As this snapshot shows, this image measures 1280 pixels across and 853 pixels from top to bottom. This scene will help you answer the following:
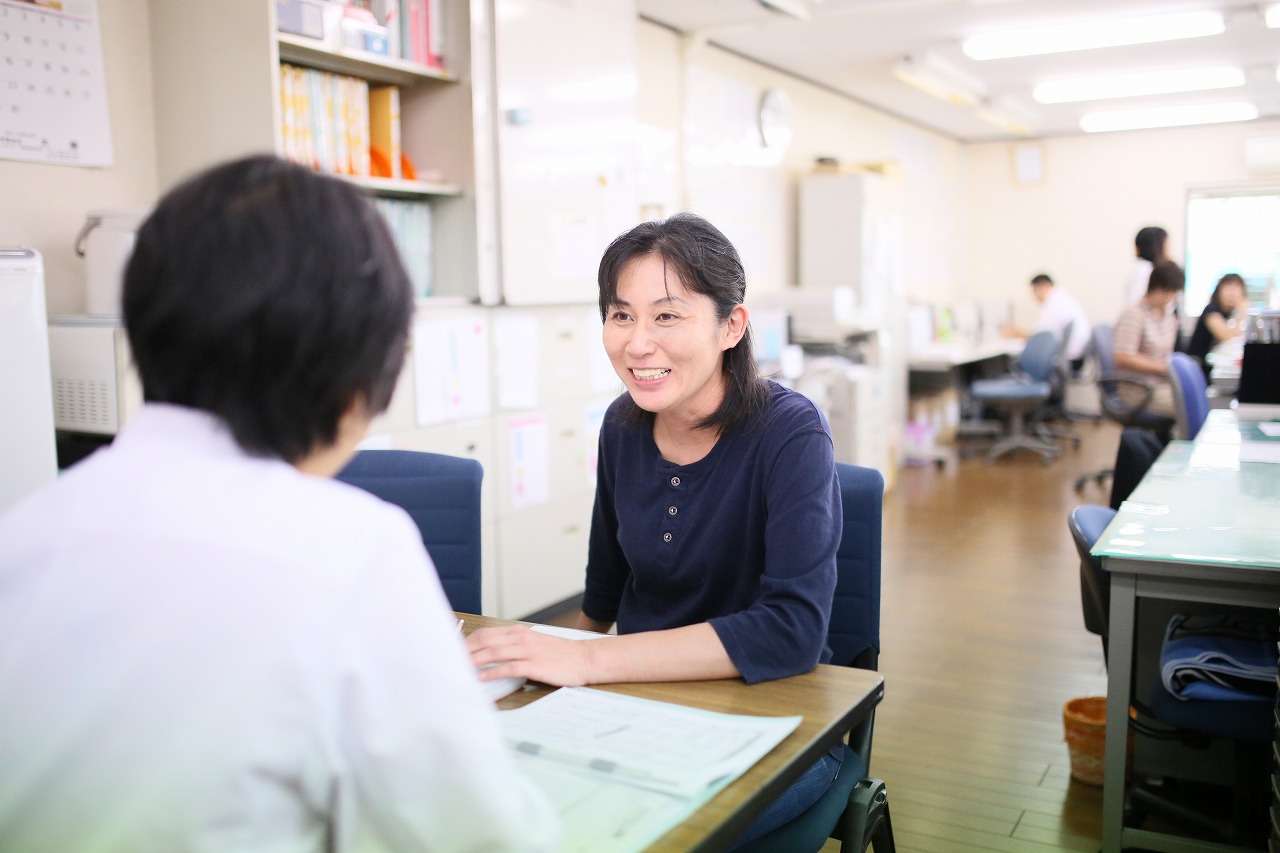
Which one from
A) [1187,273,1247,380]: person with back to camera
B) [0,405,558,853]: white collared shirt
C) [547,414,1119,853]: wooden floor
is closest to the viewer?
[0,405,558,853]: white collared shirt

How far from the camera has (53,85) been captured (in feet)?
9.57

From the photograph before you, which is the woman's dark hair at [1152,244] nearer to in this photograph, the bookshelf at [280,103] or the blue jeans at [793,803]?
the bookshelf at [280,103]

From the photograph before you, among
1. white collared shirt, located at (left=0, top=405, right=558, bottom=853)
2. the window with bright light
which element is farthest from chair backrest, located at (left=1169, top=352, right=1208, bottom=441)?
the window with bright light

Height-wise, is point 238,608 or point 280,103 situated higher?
point 280,103

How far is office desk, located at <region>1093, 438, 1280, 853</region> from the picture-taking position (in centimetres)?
197

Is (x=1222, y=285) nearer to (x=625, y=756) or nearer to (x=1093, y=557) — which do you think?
(x=1093, y=557)

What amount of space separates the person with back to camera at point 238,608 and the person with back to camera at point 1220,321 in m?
6.06

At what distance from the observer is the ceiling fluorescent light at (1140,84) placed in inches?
301

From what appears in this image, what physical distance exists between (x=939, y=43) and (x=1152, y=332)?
6.84 ft

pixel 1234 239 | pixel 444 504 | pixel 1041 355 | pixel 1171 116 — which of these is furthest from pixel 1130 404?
pixel 1234 239

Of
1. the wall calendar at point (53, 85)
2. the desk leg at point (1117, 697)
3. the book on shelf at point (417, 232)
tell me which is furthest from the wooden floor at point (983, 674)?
the wall calendar at point (53, 85)

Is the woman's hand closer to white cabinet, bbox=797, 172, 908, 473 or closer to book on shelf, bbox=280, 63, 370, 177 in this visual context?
book on shelf, bbox=280, 63, 370, 177

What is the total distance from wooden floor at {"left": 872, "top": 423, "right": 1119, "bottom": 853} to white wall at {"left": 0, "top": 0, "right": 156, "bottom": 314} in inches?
104

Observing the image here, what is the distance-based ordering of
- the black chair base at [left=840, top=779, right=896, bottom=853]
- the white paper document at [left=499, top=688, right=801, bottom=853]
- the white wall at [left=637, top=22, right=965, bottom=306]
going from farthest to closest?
1. the white wall at [left=637, top=22, right=965, bottom=306]
2. the black chair base at [left=840, top=779, right=896, bottom=853]
3. the white paper document at [left=499, top=688, right=801, bottom=853]
